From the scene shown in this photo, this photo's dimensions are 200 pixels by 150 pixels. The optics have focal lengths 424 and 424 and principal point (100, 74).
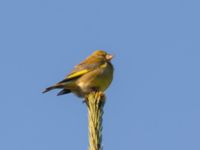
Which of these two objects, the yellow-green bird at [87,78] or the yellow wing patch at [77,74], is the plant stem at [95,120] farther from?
the yellow wing patch at [77,74]

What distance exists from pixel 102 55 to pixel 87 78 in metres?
1.36

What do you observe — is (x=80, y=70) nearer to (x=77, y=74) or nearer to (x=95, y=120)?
(x=77, y=74)

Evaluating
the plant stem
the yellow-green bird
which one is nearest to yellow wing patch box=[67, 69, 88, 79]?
the yellow-green bird

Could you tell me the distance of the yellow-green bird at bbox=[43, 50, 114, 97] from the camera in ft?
23.9

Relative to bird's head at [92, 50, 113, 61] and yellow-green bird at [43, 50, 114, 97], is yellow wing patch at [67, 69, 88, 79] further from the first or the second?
A: bird's head at [92, 50, 113, 61]

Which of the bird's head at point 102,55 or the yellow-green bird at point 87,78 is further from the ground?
the bird's head at point 102,55

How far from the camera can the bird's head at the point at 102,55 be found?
27.6 ft

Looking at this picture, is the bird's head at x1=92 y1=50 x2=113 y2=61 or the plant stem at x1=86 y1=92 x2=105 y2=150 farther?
the bird's head at x1=92 y1=50 x2=113 y2=61

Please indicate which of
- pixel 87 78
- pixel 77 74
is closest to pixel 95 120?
pixel 87 78

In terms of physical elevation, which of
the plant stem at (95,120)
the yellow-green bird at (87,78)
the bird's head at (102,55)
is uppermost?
the bird's head at (102,55)

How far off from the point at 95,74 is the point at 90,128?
13.9 feet

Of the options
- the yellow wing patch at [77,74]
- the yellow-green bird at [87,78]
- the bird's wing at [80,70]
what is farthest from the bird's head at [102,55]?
the yellow wing patch at [77,74]

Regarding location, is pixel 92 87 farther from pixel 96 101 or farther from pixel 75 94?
pixel 96 101

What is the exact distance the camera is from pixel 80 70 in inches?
310
